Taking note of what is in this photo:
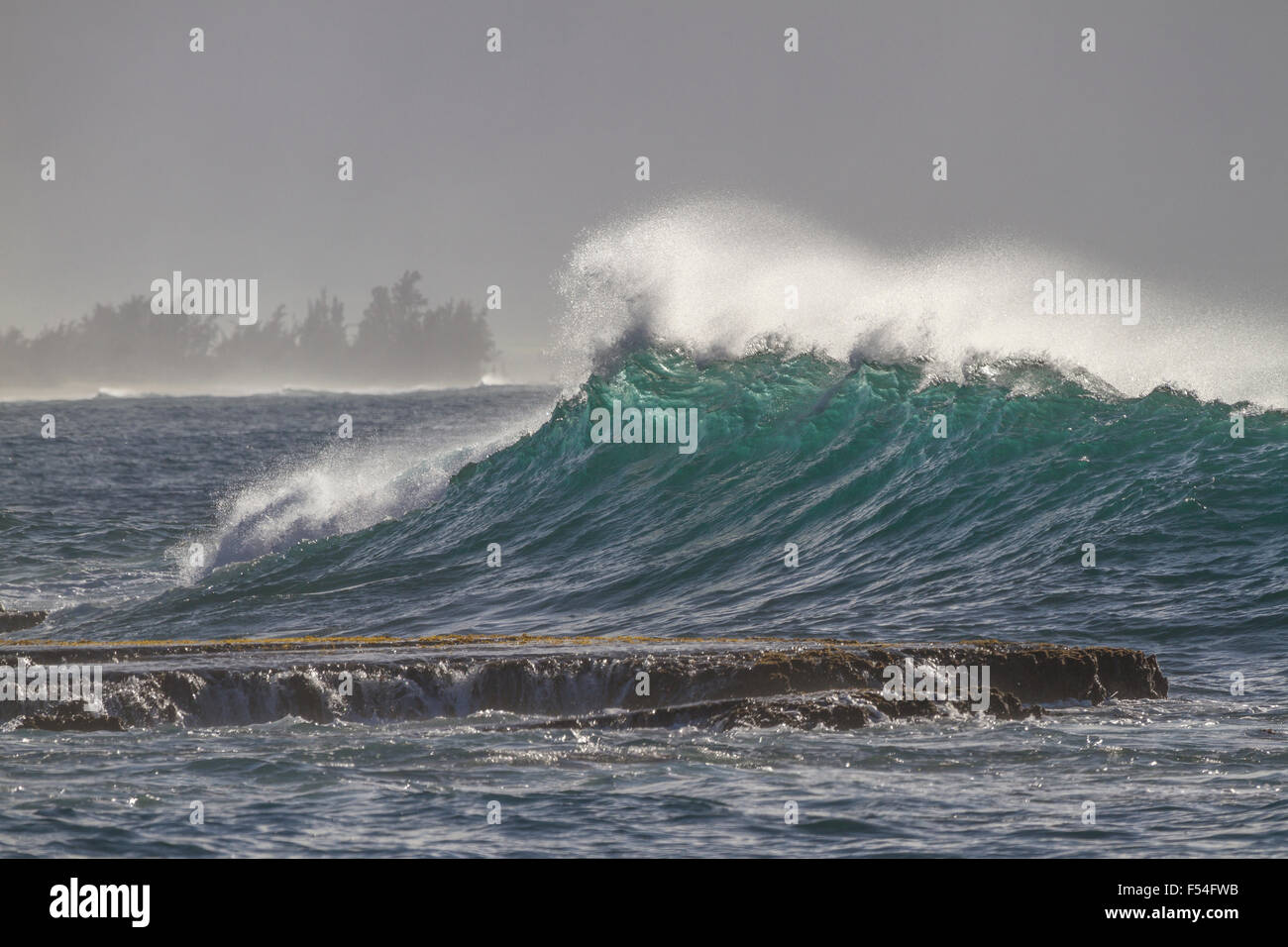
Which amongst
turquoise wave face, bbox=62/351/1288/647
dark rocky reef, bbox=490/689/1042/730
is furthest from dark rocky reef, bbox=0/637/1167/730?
turquoise wave face, bbox=62/351/1288/647

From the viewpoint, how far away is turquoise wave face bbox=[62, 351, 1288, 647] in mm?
17547

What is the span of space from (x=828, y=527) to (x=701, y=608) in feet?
11.5

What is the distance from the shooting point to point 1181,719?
12.2m

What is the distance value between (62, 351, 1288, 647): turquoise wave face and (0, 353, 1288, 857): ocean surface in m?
0.07

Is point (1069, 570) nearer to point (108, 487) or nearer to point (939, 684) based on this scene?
point (939, 684)

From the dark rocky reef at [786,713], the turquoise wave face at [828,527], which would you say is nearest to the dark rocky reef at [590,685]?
the dark rocky reef at [786,713]

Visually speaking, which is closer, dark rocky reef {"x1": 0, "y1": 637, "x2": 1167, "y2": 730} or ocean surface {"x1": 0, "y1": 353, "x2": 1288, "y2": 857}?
ocean surface {"x1": 0, "y1": 353, "x2": 1288, "y2": 857}

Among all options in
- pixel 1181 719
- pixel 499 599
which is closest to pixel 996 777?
pixel 1181 719

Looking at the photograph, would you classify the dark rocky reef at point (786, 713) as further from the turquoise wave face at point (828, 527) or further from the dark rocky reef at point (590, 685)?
the turquoise wave face at point (828, 527)

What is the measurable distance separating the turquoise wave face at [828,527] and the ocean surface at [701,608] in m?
0.07

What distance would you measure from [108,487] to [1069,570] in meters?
35.1

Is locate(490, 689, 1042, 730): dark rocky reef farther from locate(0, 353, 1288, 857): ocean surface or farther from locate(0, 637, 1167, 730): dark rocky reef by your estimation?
locate(0, 353, 1288, 857): ocean surface

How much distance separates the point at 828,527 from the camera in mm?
21516
